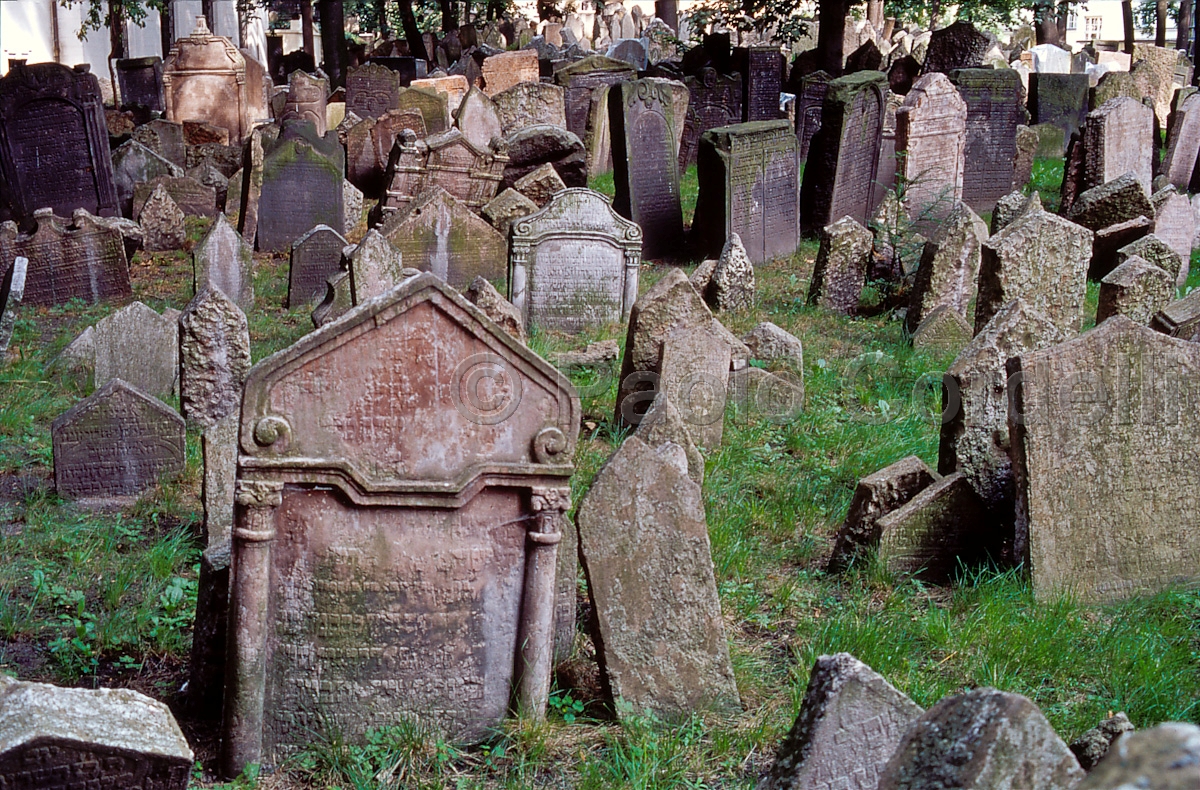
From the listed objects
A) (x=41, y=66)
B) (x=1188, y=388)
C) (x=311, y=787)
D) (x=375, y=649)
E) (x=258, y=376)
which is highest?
(x=41, y=66)

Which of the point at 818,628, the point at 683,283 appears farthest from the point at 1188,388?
the point at 683,283

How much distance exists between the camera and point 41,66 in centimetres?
1104

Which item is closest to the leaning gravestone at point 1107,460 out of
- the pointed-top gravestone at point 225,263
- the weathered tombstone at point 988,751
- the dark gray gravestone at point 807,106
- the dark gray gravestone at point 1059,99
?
the weathered tombstone at point 988,751

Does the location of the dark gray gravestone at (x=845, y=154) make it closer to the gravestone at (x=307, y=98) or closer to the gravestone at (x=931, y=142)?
the gravestone at (x=931, y=142)

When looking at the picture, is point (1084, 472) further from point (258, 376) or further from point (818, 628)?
point (258, 376)


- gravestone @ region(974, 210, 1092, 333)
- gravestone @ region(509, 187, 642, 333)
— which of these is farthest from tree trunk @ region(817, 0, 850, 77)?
gravestone @ region(974, 210, 1092, 333)

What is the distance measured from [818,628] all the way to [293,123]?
8664mm

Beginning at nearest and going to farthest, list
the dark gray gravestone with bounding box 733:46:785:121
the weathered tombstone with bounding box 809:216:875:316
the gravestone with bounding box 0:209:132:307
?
1. the weathered tombstone with bounding box 809:216:875:316
2. the gravestone with bounding box 0:209:132:307
3. the dark gray gravestone with bounding box 733:46:785:121

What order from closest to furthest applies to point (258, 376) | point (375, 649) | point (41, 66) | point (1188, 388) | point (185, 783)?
point (185, 783) < point (258, 376) < point (375, 649) < point (1188, 388) < point (41, 66)

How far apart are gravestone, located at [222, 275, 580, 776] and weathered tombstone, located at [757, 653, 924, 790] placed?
1174 millimetres

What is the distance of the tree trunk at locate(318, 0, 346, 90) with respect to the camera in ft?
71.4

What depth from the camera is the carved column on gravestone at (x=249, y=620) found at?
357cm

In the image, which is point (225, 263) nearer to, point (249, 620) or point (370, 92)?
point (249, 620)

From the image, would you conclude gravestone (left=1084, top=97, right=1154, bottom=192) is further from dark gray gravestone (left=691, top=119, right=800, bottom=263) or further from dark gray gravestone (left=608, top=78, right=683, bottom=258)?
dark gray gravestone (left=608, top=78, right=683, bottom=258)
